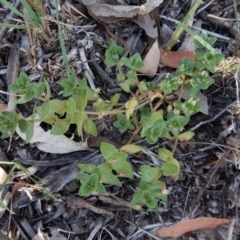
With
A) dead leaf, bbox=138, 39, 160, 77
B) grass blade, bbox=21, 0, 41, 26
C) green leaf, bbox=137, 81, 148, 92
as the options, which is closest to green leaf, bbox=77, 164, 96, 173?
green leaf, bbox=137, 81, 148, 92

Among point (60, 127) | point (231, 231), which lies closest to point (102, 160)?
point (60, 127)

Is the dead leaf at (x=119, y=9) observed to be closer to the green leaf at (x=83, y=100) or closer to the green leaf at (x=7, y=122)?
the green leaf at (x=83, y=100)

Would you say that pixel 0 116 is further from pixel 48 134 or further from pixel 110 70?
pixel 110 70

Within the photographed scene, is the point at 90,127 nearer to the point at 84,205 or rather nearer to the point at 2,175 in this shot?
the point at 84,205

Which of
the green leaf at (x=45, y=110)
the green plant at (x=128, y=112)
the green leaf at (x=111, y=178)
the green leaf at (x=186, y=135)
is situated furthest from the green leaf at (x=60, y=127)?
the green leaf at (x=186, y=135)

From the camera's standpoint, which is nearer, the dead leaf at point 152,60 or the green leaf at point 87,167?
the green leaf at point 87,167
